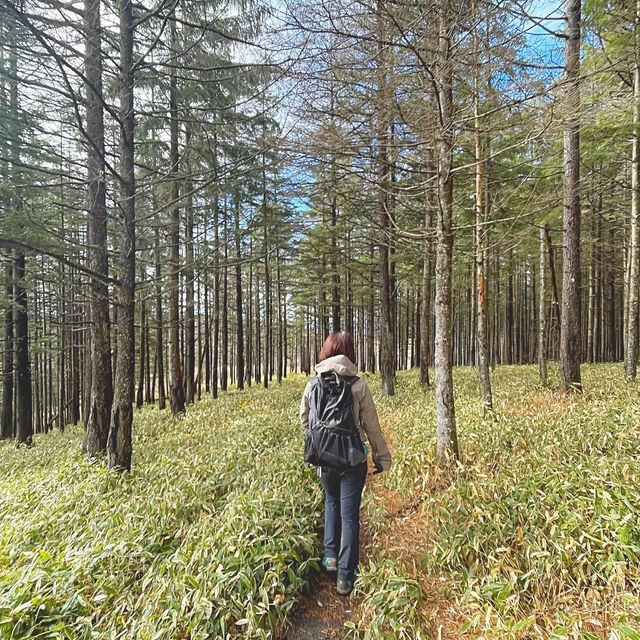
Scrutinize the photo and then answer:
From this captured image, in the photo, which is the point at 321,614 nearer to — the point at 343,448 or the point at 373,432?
the point at 343,448

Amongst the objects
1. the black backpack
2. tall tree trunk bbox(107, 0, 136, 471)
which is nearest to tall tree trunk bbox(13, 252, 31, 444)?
tall tree trunk bbox(107, 0, 136, 471)

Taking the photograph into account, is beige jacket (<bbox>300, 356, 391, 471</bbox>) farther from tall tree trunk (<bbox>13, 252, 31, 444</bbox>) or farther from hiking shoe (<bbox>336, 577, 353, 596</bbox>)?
tall tree trunk (<bbox>13, 252, 31, 444</bbox>)

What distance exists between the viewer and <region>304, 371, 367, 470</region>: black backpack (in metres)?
2.84

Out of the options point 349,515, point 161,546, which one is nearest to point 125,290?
point 161,546

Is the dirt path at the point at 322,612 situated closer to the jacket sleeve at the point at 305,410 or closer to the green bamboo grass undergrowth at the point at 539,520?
the green bamboo grass undergrowth at the point at 539,520

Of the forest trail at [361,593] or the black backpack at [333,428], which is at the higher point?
the black backpack at [333,428]

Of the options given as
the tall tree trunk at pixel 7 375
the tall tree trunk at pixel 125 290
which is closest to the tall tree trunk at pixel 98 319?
the tall tree trunk at pixel 125 290

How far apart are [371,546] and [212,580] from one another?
1598 millimetres

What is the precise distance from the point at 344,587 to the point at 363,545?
25.9 inches

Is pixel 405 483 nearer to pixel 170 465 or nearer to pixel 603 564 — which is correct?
pixel 603 564

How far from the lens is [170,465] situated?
509 centimetres

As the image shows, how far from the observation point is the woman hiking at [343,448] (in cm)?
287

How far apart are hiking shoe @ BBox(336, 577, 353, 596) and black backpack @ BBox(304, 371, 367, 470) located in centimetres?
100

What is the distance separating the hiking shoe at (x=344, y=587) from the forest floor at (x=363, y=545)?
3.1 inches
